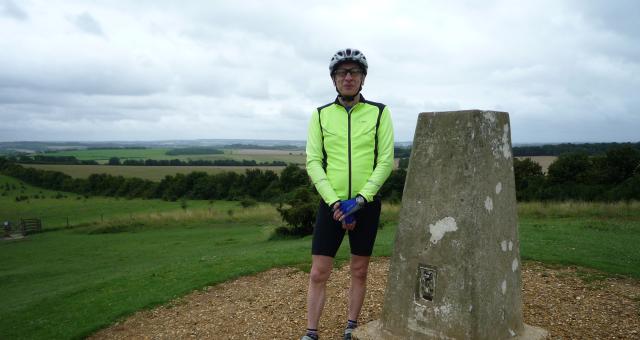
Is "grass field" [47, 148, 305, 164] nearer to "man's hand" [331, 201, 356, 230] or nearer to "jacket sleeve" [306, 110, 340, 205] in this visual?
"jacket sleeve" [306, 110, 340, 205]

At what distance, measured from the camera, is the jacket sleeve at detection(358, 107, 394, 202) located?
4.04 m

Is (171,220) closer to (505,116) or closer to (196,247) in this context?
(196,247)

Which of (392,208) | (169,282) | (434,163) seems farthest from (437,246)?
(392,208)

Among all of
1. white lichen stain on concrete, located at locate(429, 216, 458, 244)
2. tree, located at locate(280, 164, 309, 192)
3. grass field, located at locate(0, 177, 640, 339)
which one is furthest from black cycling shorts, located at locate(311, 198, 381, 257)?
tree, located at locate(280, 164, 309, 192)

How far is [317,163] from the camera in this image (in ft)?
14.0

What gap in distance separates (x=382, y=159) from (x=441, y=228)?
87 cm

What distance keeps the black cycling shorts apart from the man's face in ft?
3.50

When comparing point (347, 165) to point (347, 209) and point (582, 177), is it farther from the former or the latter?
point (582, 177)

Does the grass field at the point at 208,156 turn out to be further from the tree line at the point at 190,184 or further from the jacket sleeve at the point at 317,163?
the jacket sleeve at the point at 317,163

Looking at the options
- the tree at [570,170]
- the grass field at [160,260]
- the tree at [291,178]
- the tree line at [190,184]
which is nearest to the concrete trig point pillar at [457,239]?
the grass field at [160,260]

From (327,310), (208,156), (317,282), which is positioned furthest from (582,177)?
(208,156)

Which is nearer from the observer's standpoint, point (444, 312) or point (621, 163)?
point (444, 312)

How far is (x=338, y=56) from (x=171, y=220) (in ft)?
94.8

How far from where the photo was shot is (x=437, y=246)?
143 inches
